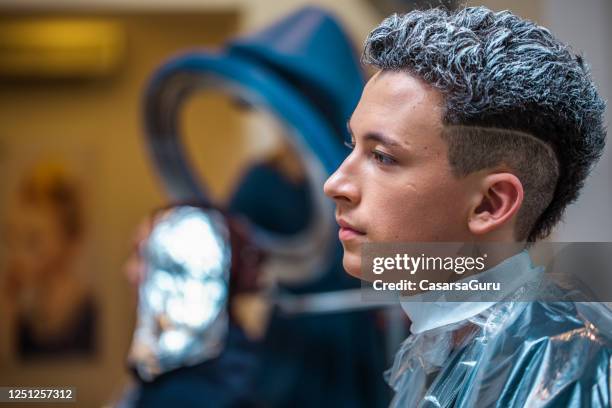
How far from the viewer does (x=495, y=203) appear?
76cm

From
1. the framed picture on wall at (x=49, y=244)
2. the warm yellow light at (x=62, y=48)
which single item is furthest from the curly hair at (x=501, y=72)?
the warm yellow light at (x=62, y=48)

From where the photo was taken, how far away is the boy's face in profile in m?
0.75

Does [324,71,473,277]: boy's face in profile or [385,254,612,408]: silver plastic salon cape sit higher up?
[324,71,473,277]: boy's face in profile

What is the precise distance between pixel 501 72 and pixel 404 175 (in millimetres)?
122

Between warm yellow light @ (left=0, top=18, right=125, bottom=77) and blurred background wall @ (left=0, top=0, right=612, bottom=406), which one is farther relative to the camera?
warm yellow light @ (left=0, top=18, right=125, bottom=77)

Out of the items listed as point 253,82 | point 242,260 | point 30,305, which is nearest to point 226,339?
point 242,260

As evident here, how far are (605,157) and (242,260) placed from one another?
2.69ft

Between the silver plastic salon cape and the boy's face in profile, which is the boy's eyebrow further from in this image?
the silver plastic salon cape

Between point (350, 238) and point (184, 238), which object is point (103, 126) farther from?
point (350, 238)

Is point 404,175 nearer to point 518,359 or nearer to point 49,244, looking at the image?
point 518,359

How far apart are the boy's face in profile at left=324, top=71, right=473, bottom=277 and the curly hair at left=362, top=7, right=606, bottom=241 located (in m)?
0.02

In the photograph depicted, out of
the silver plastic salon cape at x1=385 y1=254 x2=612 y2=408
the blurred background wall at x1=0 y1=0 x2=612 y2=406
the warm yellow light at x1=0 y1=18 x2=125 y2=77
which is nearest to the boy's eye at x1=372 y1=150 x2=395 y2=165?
the silver plastic salon cape at x1=385 y1=254 x2=612 y2=408

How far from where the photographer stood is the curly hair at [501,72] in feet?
2.39

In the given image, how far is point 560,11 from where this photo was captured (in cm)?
96
